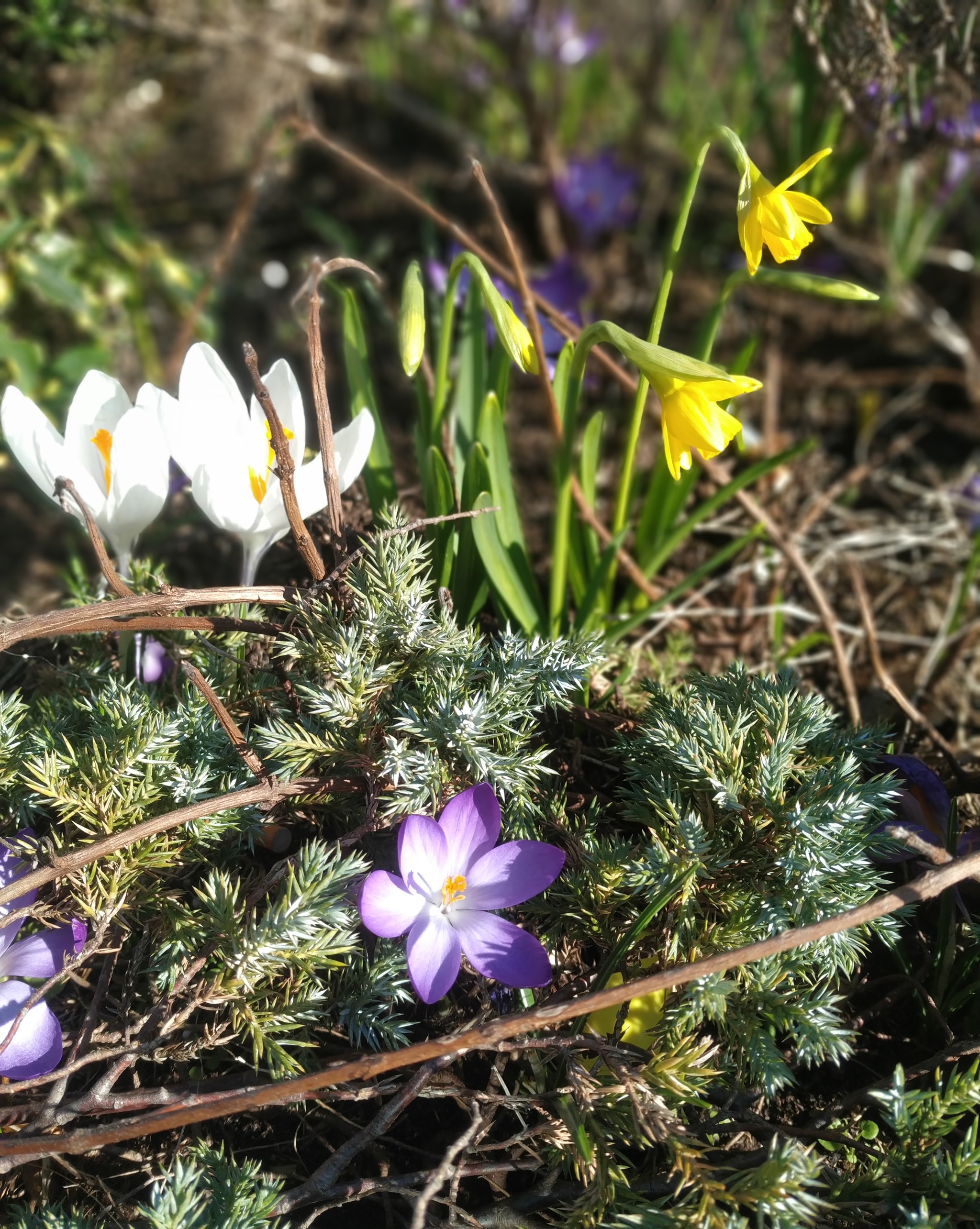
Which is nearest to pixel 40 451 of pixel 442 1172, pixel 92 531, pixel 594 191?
pixel 92 531

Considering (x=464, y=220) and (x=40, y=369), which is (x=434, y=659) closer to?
(x=40, y=369)

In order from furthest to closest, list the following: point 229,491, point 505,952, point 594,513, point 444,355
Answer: point 594,513
point 444,355
point 229,491
point 505,952

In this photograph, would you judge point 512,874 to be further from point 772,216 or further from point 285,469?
point 772,216

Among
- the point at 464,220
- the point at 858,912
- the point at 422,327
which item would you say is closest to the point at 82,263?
the point at 464,220

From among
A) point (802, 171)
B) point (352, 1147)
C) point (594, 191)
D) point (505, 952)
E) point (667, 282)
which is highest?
point (802, 171)

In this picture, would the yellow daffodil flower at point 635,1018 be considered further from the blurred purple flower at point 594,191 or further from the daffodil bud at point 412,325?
the blurred purple flower at point 594,191
